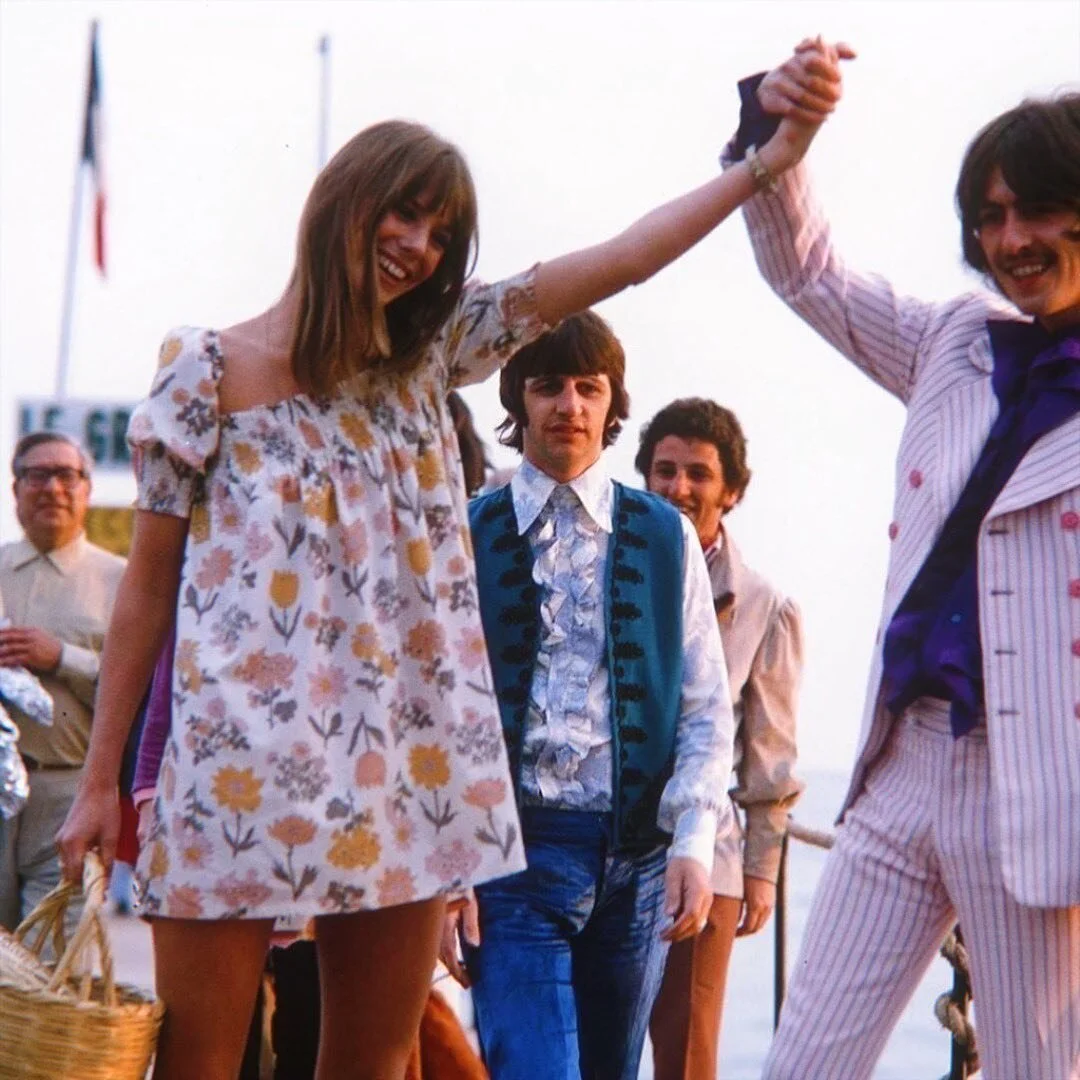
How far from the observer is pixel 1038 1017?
147 inches

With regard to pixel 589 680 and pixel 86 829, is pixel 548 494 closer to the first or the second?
pixel 589 680

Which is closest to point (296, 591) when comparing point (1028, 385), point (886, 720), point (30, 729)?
point (886, 720)

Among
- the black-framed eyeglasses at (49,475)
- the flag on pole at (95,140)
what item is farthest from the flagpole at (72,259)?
the black-framed eyeglasses at (49,475)

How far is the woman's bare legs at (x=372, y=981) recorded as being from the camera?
3.83 meters

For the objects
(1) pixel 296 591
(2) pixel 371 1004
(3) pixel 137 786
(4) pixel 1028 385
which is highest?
(4) pixel 1028 385

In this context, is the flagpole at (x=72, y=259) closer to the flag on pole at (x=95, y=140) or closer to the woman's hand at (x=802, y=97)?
the flag on pole at (x=95, y=140)

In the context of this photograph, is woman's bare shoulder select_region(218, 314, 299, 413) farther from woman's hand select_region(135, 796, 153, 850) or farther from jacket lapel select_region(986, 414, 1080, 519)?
jacket lapel select_region(986, 414, 1080, 519)

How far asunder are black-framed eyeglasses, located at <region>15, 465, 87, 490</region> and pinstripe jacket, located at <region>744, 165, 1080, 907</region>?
4.76 meters

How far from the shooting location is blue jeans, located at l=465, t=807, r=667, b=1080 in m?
4.59

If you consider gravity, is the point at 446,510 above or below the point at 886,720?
above

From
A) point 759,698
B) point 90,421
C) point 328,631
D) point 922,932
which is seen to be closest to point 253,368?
point 328,631

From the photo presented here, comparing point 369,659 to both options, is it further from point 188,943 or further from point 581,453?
point 581,453

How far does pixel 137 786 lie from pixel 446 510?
68cm

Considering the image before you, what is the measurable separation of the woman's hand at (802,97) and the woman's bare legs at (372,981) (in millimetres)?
1293
